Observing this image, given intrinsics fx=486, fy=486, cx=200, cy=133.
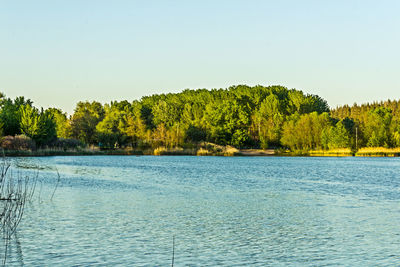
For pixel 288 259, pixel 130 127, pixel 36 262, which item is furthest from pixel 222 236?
pixel 130 127

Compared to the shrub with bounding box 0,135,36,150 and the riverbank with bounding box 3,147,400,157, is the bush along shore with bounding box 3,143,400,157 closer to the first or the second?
the riverbank with bounding box 3,147,400,157

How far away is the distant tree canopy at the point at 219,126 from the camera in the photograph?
96.1m

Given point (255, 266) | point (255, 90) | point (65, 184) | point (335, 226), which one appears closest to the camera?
point (255, 266)

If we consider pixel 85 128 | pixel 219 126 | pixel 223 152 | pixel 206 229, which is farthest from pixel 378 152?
pixel 206 229

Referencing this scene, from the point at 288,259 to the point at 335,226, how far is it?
19.0 ft

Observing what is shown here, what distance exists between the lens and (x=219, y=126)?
408 feet

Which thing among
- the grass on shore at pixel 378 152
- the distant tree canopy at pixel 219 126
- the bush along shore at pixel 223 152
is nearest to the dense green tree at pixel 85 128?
the distant tree canopy at pixel 219 126

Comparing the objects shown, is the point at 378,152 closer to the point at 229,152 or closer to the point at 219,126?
the point at 229,152

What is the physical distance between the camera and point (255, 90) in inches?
6378

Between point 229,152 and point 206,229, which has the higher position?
point 229,152

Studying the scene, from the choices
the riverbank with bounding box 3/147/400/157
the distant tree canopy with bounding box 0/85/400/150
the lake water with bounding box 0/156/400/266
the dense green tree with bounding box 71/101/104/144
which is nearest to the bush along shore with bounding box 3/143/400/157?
the riverbank with bounding box 3/147/400/157

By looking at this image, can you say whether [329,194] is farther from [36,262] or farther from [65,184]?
Result: [36,262]

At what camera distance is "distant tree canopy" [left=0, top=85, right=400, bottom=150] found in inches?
3784

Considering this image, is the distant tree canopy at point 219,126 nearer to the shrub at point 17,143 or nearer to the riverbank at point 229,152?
the riverbank at point 229,152
